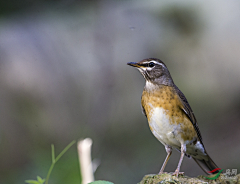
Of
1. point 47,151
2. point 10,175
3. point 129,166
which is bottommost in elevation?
point 129,166

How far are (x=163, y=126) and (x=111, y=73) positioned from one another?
11.9ft

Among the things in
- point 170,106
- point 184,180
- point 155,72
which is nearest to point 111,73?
point 155,72

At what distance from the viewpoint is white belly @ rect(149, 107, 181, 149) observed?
12.1ft

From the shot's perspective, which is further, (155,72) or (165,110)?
(155,72)

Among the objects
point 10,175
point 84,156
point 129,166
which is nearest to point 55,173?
point 84,156

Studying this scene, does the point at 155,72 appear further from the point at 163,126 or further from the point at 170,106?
the point at 163,126

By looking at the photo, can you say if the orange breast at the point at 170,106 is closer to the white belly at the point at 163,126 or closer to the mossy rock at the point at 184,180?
the white belly at the point at 163,126

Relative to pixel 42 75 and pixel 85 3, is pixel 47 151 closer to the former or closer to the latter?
pixel 42 75

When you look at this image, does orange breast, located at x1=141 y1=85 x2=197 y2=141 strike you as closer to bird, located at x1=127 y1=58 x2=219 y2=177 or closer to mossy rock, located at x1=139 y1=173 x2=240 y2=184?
bird, located at x1=127 y1=58 x2=219 y2=177

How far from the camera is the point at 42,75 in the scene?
22.8ft

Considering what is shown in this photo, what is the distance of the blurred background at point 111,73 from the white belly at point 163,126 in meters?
2.68

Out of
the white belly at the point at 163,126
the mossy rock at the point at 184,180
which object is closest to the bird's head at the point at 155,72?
the white belly at the point at 163,126

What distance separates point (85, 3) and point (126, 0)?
1.10 metres

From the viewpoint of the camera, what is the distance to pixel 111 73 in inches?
280
